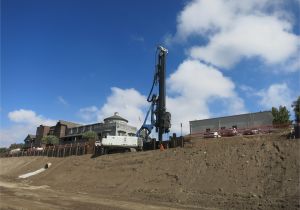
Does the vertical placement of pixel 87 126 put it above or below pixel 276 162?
above

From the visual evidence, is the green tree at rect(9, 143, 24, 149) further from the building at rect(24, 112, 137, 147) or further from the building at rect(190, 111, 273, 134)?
the building at rect(190, 111, 273, 134)

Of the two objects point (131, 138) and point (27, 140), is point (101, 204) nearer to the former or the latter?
point (131, 138)

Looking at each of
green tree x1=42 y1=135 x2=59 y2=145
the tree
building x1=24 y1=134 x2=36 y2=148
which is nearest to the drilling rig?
the tree

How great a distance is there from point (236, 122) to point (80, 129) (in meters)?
52.4

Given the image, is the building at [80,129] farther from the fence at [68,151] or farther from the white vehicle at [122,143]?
the white vehicle at [122,143]

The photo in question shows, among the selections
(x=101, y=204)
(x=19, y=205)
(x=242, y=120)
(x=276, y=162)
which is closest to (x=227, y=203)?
(x=276, y=162)

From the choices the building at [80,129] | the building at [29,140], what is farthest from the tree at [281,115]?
the building at [29,140]

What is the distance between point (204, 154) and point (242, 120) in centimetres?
2920

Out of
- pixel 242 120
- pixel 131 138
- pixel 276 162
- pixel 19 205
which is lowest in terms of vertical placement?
pixel 19 205

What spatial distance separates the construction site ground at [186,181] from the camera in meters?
22.0

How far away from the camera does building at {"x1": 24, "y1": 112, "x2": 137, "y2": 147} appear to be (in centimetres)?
8594

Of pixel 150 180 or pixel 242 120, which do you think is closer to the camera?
pixel 150 180

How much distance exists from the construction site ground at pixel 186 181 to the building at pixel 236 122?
796 inches

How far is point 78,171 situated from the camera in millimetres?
40781
